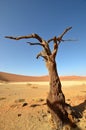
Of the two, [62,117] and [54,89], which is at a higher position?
[54,89]

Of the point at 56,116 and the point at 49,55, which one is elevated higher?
the point at 49,55

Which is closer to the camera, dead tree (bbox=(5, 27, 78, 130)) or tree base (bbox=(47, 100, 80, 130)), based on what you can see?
tree base (bbox=(47, 100, 80, 130))

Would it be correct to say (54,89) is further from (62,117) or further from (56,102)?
(62,117)

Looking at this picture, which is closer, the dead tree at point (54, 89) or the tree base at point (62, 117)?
the tree base at point (62, 117)

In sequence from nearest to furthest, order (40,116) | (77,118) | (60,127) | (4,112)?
(60,127) < (77,118) < (40,116) < (4,112)

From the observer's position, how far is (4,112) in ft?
34.2

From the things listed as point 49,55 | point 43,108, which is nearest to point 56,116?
point 43,108

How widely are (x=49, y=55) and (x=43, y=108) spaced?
3550mm

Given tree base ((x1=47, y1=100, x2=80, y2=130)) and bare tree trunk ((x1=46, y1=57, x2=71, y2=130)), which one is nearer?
tree base ((x1=47, y1=100, x2=80, y2=130))

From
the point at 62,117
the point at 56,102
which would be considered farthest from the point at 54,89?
the point at 62,117

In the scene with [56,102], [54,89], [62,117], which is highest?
[54,89]

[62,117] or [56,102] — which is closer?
[62,117]

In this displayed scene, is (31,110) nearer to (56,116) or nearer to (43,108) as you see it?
(43,108)

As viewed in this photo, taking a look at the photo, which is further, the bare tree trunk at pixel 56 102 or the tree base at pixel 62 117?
the bare tree trunk at pixel 56 102
